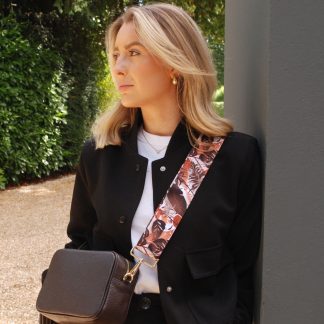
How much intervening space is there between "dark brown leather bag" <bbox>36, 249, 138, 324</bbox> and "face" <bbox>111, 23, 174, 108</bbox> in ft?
1.87

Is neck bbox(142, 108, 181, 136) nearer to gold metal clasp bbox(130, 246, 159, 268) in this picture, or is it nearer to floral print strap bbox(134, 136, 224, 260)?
floral print strap bbox(134, 136, 224, 260)

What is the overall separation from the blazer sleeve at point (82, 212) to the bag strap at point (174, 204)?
0.35 metres

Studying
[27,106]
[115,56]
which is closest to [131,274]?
[115,56]

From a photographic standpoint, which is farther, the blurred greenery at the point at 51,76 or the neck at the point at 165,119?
the blurred greenery at the point at 51,76

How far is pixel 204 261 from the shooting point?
1861 mm

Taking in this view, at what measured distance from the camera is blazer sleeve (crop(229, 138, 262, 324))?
6.17 ft

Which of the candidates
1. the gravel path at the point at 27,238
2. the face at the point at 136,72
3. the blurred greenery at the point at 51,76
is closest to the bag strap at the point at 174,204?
the face at the point at 136,72

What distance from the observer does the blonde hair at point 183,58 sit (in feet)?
6.34

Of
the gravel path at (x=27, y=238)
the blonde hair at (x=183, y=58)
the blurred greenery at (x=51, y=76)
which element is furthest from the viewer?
the blurred greenery at (x=51, y=76)

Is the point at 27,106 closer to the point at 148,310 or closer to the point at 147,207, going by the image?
the point at 147,207

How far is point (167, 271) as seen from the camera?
1.85 meters

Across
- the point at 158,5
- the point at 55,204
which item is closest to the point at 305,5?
the point at 158,5

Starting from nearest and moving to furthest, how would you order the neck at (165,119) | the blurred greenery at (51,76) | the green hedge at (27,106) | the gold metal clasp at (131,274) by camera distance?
the gold metal clasp at (131,274) → the neck at (165,119) → the green hedge at (27,106) → the blurred greenery at (51,76)

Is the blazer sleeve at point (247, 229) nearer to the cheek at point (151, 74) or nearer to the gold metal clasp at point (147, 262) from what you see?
the gold metal clasp at point (147, 262)
